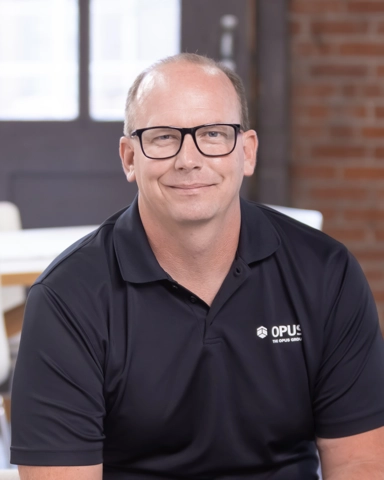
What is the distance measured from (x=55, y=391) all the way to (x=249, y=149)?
0.56 m

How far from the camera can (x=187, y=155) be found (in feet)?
4.38

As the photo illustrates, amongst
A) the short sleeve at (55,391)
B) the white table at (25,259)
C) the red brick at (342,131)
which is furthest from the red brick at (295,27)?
A: the short sleeve at (55,391)

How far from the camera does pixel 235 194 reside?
1416 mm

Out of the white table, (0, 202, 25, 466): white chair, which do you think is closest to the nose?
the white table

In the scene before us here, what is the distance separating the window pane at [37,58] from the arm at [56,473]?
2.45m

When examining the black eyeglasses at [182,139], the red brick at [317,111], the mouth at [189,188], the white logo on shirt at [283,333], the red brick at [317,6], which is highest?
the red brick at [317,6]

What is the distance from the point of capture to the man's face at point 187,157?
1.35m

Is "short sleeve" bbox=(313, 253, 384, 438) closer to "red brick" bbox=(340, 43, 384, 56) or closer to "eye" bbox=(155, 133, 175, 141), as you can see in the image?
"eye" bbox=(155, 133, 175, 141)

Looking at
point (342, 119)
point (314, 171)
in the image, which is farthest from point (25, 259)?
point (342, 119)

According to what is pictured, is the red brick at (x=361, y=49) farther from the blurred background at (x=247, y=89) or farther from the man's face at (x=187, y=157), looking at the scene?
the man's face at (x=187, y=157)

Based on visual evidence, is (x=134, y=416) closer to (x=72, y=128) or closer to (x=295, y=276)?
(x=295, y=276)

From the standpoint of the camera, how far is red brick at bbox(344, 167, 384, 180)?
3.60 metres

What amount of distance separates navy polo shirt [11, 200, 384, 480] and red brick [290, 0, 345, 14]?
2319mm

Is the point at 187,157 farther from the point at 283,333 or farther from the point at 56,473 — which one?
the point at 56,473
